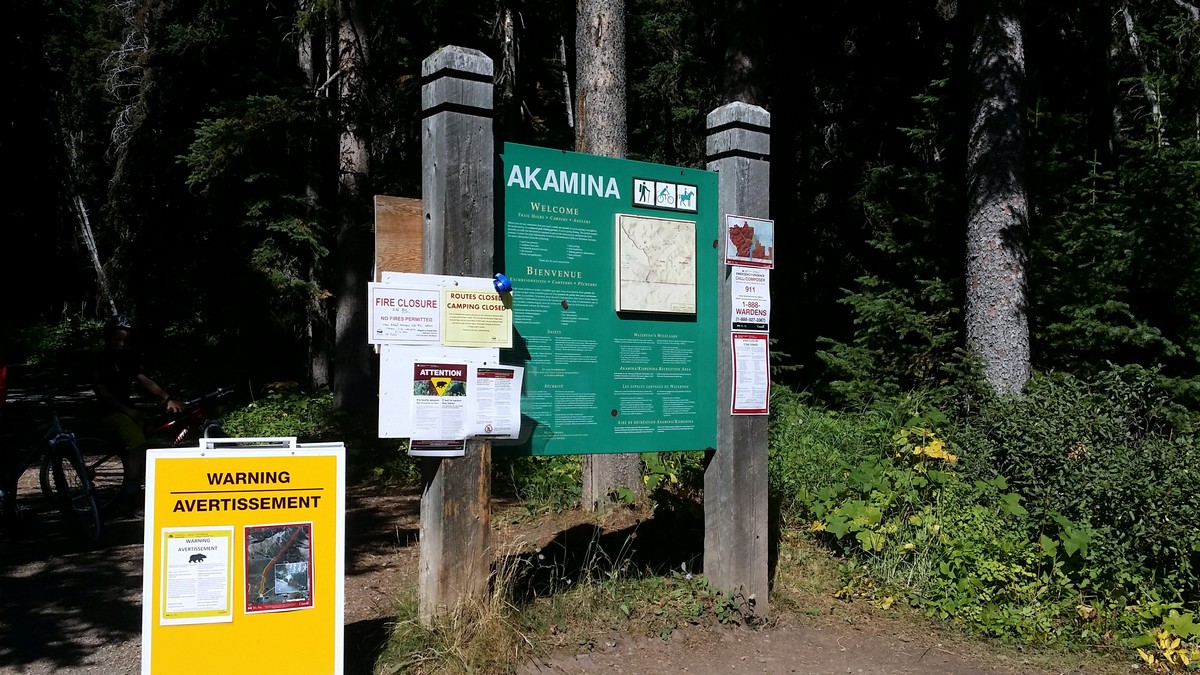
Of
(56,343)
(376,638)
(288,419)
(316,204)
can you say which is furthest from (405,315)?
(56,343)

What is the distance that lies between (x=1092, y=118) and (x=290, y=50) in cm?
1500

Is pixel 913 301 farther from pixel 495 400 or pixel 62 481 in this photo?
pixel 62 481

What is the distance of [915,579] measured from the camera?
20.8 feet

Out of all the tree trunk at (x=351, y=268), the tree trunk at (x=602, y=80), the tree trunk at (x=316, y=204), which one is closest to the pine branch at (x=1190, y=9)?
the tree trunk at (x=602, y=80)

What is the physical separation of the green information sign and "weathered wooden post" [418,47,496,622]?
21 cm

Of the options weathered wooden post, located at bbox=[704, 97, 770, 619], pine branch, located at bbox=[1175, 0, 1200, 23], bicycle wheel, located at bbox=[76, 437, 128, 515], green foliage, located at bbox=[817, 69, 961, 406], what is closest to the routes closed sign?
weathered wooden post, located at bbox=[704, 97, 770, 619]

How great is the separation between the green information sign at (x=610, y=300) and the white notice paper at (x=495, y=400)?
0.14m

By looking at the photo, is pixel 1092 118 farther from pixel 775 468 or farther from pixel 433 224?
pixel 433 224

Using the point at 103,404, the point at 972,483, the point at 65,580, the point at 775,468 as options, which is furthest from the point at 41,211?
the point at 972,483

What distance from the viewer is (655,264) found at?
5.46 meters

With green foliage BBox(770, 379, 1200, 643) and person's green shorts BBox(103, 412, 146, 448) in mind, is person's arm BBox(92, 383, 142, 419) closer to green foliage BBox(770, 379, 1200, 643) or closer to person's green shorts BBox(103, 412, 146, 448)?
person's green shorts BBox(103, 412, 146, 448)

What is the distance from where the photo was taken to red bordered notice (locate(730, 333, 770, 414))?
5699mm

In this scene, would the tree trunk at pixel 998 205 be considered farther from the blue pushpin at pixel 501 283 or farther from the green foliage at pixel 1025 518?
the blue pushpin at pixel 501 283

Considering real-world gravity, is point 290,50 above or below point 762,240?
above
